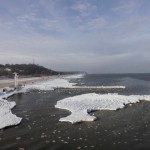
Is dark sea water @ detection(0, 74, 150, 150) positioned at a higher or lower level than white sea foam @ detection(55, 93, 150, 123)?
lower

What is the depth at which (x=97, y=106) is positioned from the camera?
21.5 meters

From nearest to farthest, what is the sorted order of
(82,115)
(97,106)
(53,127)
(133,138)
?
1. (133,138)
2. (53,127)
3. (82,115)
4. (97,106)

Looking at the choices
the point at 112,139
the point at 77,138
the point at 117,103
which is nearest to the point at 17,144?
the point at 77,138

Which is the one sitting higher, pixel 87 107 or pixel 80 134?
pixel 87 107

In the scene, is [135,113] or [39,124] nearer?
[39,124]

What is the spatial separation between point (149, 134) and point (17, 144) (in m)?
7.82

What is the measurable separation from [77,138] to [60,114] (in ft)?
21.6

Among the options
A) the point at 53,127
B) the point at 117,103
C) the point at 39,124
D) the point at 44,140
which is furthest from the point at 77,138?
the point at 117,103

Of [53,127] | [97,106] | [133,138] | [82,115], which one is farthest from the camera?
[97,106]

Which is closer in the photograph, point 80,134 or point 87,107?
point 80,134

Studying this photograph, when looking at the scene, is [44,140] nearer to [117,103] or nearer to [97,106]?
[97,106]

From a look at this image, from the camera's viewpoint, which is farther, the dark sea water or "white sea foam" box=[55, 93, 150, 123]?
"white sea foam" box=[55, 93, 150, 123]

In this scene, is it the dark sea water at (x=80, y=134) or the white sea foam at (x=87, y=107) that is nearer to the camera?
the dark sea water at (x=80, y=134)

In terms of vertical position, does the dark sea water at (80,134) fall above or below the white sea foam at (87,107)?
below
